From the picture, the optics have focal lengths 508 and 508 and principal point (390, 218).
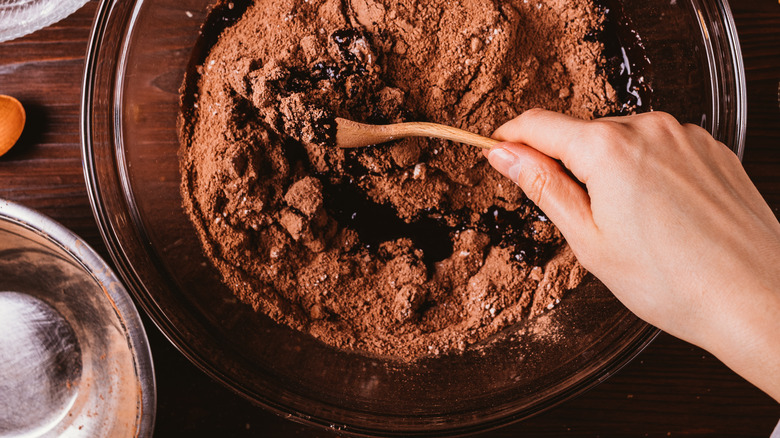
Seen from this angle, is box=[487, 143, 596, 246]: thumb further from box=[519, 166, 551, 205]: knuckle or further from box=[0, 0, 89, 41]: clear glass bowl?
box=[0, 0, 89, 41]: clear glass bowl

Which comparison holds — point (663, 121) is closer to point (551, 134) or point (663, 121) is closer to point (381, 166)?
point (551, 134)

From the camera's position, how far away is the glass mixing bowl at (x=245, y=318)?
1.06 meters

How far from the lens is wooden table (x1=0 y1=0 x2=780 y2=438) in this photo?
1134mm

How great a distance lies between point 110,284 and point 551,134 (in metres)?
0.86

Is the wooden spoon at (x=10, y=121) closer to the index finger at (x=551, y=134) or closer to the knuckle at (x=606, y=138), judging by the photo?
the index finger at (x=551, y=134)

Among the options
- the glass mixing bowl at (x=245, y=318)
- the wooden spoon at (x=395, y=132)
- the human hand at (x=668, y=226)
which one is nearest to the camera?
the human hand at (x=668, y=226)

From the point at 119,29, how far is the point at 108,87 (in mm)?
122

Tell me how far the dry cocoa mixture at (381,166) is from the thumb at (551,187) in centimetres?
14

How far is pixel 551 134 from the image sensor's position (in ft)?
2.82

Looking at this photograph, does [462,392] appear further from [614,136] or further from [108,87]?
[108,87]

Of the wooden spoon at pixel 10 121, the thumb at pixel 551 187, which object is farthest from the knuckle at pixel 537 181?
the wooden spoon at pixel 10 121

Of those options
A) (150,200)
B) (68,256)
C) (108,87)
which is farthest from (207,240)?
(108,87)

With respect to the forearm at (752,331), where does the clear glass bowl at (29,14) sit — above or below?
above

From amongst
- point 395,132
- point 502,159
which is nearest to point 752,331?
point 502,159
